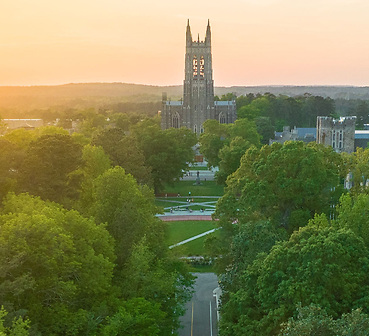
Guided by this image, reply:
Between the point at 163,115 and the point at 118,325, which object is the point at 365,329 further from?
the point at 163,115

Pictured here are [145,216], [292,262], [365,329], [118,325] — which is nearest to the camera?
[365,329]

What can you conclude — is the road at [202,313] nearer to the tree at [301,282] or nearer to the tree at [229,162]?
the tree at [301,282]

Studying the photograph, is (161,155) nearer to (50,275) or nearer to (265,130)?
(50,275)

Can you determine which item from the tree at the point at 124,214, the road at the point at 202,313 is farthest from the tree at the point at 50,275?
the road at the point at 202,313

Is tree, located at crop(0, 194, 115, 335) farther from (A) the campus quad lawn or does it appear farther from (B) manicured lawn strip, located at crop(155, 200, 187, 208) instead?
(B) manicured lawn strip, located at crop(155, 200, 187, 208)

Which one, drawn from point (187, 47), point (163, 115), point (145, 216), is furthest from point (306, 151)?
point (187, 47)

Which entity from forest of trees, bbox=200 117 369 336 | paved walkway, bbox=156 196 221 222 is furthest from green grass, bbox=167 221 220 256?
forest of trees, bbox=200 117 369 336
